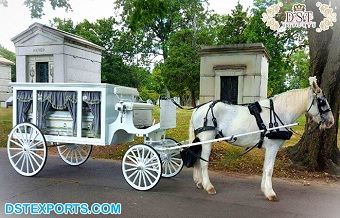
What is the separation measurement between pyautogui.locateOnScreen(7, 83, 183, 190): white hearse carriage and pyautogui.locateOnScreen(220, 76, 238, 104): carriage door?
492 cm

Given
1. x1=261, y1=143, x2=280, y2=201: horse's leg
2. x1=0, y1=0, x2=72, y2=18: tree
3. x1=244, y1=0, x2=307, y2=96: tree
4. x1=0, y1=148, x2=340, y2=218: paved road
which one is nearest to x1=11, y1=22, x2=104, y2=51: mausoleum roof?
x1=0, y1=0, x2=72, y2=18: tree

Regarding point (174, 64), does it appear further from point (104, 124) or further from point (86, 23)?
point (104, 124)

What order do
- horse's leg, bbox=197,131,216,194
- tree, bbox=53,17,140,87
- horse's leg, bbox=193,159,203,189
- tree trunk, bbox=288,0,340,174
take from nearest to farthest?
horse's leg, bbox=197,131,216,194 < horse's leg, bbox=193,159,203,189 < tree trunk, bbox=288,0,340,174 < tree, bbox=53,17,140,87

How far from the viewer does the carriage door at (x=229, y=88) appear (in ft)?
29.7

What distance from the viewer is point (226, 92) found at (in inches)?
364

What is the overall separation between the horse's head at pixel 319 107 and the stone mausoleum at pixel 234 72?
508cm

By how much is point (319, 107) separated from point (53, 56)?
9066 mm

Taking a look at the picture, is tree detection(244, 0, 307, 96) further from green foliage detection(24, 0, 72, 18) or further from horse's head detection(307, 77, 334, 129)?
green foliage detection(24, 0, 72, 18)

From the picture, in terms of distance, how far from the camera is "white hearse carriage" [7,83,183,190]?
13.9ft

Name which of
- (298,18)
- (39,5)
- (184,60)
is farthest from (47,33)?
(298,18)

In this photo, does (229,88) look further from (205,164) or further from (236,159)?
Result: (205,164)

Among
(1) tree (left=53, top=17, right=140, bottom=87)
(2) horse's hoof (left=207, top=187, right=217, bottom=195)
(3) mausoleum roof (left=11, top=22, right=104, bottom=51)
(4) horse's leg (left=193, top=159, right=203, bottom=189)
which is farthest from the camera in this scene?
(1) tree (left=53, top=17, right=140, bottom=87)

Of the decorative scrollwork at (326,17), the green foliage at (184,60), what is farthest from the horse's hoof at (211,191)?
the green foliage at (184,60)

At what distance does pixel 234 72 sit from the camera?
29.3 ft
